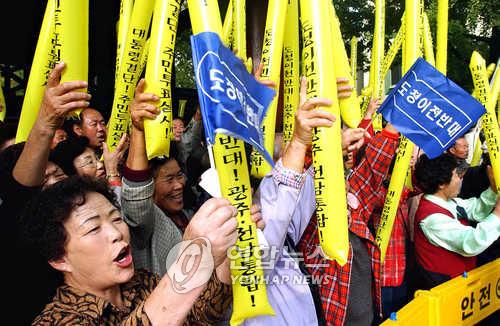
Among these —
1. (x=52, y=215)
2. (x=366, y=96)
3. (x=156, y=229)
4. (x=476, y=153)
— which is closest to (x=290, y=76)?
(x=156, y=229)

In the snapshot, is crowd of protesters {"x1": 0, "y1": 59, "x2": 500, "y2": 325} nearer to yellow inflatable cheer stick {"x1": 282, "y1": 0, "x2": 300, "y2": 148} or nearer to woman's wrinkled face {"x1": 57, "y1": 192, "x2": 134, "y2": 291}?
woman's wrinkled face {"x1": 57, "y1": 192, "x2": 134, "y2": 291}

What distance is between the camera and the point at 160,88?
4.69 feet

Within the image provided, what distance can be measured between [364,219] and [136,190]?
1153 mm

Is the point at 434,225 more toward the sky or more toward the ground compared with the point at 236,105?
more toward the ground

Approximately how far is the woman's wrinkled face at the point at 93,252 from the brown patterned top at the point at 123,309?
0.05m

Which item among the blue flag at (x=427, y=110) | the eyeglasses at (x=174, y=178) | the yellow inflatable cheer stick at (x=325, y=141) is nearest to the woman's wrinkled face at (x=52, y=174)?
the eyeglasses at (x=174, y=178)

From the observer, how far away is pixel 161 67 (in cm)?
144

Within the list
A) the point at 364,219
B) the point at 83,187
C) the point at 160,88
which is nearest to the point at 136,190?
the point at 83,187

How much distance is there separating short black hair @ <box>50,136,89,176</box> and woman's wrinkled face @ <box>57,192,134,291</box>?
79cm

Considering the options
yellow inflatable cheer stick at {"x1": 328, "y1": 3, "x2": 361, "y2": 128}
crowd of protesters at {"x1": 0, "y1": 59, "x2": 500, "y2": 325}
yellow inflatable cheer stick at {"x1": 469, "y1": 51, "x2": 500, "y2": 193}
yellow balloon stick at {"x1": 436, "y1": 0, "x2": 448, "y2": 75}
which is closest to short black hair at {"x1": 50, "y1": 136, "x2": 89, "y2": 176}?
crowd of protesters at {"x1": 0, "y1": 59, "x2": 500, "y2": 325}

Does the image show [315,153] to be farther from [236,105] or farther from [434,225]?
[434,225]

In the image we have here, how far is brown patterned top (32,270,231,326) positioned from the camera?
1.20 meters

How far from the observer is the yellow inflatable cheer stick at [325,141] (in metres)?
1.35

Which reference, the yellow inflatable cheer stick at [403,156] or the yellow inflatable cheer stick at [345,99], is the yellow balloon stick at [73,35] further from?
the yellow inflatable cheer stick at [403,156]
